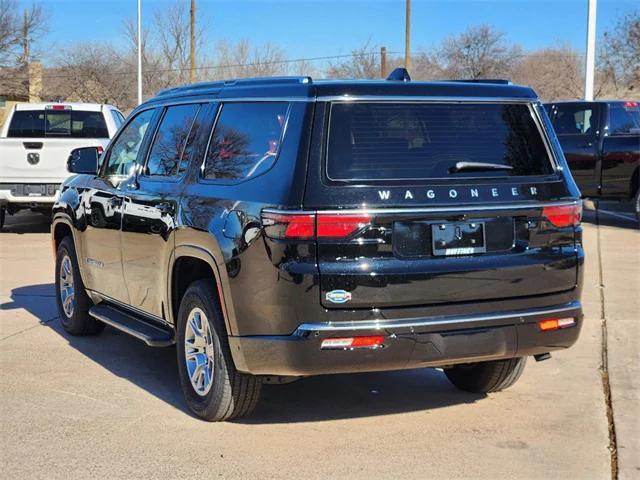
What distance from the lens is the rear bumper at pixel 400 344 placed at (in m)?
4.20

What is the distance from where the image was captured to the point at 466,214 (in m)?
4.38

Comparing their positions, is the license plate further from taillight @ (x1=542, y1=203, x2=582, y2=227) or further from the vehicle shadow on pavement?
the vehicle shadow on pavement

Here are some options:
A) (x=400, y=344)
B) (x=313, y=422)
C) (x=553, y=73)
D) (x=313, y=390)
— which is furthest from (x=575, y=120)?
(x=553, y=73)

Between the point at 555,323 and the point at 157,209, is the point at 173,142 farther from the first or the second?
the point at 555,323

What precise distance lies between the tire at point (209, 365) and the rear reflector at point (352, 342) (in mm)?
729

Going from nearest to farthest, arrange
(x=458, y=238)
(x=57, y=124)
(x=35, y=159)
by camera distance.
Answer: (x=458, y=238) → (x=35, y=159) → (x=57, y=124)

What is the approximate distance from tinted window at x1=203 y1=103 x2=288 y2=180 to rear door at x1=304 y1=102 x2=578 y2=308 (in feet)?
1.15

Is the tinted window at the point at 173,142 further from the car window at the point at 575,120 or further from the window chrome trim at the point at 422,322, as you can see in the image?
the car window at the point at 575,120

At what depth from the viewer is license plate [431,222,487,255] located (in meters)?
4.34

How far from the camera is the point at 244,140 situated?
479 centimetres

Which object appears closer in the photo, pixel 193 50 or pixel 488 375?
pixel 488 375

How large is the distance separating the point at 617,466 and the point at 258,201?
2309 mm

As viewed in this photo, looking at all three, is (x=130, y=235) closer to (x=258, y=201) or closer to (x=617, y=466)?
(x=258, y=201)

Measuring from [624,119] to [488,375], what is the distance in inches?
432
